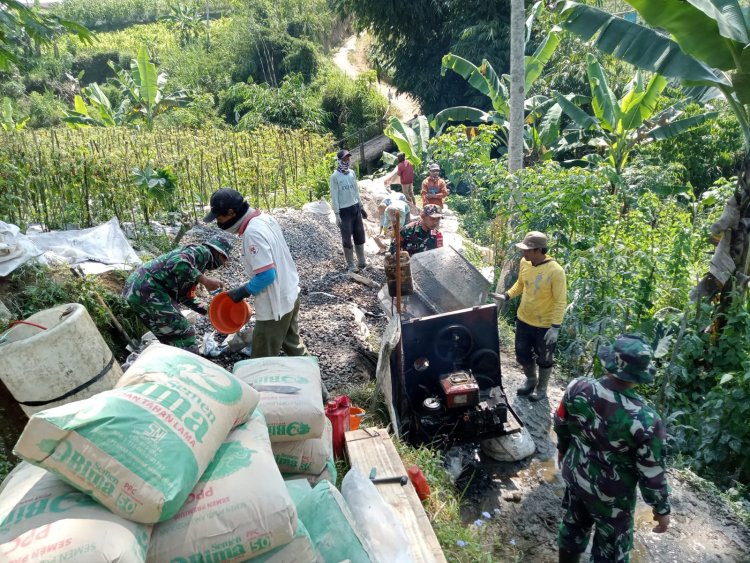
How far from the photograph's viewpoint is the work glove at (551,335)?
4.61 metres

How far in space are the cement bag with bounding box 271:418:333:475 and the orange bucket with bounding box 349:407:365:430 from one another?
3.32ft

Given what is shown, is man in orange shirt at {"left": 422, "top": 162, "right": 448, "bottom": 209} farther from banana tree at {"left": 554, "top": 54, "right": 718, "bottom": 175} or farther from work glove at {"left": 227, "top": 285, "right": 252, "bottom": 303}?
work glove at {"left": 227, "top": 285, "right": 252, "bottom": 303}

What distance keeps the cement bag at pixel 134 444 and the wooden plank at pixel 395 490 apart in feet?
3.57

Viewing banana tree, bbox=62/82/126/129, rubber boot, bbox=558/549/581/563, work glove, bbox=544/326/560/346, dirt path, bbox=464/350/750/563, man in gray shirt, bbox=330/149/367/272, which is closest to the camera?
rubber boot, bbox=558/549/581/563

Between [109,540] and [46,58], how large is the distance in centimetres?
2997

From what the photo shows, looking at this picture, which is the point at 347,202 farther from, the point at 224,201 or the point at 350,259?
the point at 224,201

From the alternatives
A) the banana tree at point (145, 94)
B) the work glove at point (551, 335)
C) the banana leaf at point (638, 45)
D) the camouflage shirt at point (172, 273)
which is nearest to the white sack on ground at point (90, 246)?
the camouflage shirt at point (172, 273)

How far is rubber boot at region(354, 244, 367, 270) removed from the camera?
7.16 meters

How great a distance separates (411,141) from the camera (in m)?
13.1

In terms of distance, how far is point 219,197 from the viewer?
11.8ft

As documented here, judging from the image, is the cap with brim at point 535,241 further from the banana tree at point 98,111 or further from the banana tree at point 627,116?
the banana tree at point 98,111

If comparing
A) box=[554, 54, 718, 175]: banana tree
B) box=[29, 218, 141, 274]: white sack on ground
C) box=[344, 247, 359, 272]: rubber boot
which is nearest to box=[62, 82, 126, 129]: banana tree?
box=[29, 218, 141, 274]: white sack on ground

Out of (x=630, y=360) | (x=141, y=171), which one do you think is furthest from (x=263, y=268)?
(x=141, y=171)

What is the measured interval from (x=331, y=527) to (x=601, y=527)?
5.14ft
